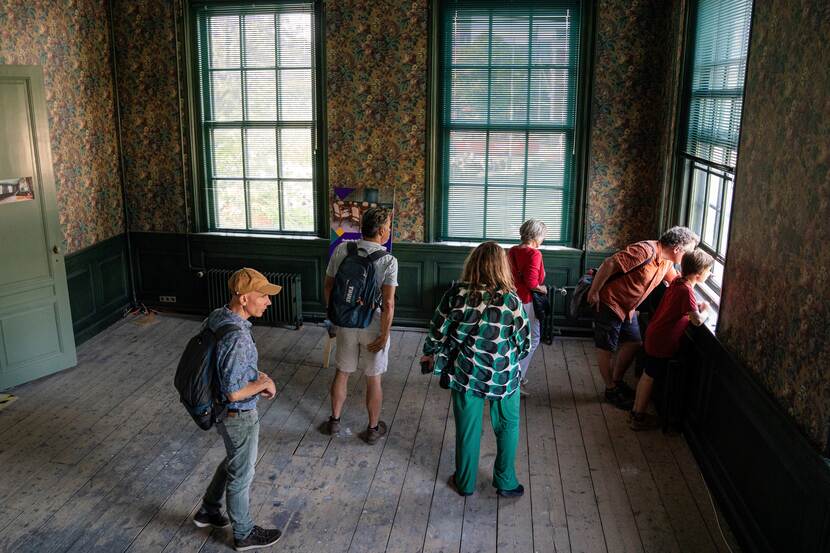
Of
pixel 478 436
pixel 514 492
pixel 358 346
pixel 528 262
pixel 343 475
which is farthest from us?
pixel 528 262

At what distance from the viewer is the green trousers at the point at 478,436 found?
12.4 ft

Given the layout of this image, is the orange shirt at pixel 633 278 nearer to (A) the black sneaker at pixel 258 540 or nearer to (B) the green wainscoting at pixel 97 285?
(A) the black sneaker at pixel 258 540

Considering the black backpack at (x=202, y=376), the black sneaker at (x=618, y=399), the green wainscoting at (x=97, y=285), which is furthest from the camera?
the green wainscoting at (x=97, y=285)

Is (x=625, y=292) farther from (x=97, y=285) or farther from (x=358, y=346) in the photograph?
(x=97, y=285)

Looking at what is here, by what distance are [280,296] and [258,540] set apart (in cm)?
Answer: 346

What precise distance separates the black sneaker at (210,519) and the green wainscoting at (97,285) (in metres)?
3.20

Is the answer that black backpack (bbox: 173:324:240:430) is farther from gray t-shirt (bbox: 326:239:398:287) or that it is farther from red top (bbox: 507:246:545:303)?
red top (bbox: 507:246:545:303)

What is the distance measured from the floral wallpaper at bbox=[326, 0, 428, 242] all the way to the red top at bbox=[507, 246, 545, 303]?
1.87m

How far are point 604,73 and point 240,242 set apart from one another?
3.62 metres

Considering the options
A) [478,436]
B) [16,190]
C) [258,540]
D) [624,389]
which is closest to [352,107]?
[16,190]

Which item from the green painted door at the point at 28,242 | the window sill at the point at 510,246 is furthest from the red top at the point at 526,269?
the green painted door at the point at 28,242

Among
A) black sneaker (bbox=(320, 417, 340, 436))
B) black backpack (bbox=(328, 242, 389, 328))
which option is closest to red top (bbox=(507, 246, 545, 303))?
black backpack (bbox=(328, 242, 389, 328))

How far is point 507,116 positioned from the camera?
637 cm

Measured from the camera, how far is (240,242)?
6.91 metres
